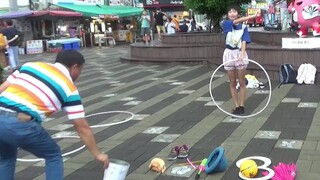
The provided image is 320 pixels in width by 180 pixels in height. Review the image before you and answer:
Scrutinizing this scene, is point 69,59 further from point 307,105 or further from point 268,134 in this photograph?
point 307,105

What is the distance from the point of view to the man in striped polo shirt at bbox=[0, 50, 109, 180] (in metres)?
3.64

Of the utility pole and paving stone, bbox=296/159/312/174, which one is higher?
the utility pole

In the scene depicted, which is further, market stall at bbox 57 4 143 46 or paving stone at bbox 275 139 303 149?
market stall at bbox 57 4 143 46

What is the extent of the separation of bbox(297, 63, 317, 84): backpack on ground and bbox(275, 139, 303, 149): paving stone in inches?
180

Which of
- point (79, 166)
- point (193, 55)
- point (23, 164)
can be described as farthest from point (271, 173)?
point (193, 55)

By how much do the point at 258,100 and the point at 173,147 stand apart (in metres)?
3.43

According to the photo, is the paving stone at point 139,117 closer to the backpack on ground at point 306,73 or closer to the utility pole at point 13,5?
the backpack on ground at point 306,73

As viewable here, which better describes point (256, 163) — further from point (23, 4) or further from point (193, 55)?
point (23, 4)

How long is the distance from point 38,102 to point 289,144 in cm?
369

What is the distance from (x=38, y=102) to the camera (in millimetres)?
3656

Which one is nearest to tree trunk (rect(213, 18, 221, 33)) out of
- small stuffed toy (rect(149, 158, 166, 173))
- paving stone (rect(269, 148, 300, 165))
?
paving stone (rect(269, 148, 300, 165))

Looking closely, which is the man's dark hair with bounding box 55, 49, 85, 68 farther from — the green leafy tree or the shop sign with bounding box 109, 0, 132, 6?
the shop sign with bounding box 109, 0, 132, 6

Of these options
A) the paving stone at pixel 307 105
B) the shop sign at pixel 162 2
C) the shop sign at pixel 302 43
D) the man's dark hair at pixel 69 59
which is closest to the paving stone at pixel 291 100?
the paving stone at pixel 307 105

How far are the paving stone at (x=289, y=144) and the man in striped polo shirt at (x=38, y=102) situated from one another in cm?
306
